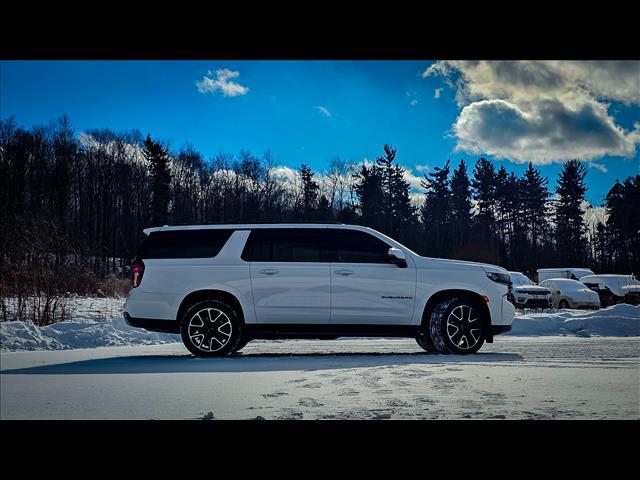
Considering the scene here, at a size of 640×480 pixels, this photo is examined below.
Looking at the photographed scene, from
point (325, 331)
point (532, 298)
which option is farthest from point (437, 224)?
point (532, 298)

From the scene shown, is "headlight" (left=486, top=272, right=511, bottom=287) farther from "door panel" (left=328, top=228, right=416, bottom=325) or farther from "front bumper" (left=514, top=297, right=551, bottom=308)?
"front bumper" (left=514, top=297, right=551, bottom=308)


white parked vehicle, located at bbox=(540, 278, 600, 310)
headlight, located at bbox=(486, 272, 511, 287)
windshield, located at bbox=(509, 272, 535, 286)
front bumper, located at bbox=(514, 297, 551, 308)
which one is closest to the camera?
headlight, located at bbox=(486, 272, 511, 287)

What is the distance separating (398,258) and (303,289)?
134 centimetres

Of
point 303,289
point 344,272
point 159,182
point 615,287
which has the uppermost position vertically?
point 159,182

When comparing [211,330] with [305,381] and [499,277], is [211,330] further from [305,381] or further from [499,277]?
[499,277]

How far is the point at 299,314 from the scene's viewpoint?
6.32 metres

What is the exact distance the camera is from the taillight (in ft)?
21.9

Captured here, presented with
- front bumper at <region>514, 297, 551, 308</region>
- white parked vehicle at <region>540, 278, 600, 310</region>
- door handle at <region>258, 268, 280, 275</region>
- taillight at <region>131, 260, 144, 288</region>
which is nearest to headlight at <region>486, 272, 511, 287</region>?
door handle at <region>258, 268, 280, 275</region>

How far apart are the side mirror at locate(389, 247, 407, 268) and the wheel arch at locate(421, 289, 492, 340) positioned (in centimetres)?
58

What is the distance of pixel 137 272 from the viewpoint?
670 centimetres
